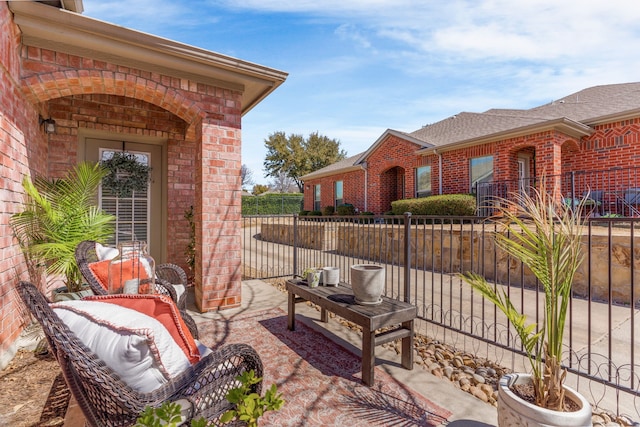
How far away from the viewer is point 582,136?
8953 mm

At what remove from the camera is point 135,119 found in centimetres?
525

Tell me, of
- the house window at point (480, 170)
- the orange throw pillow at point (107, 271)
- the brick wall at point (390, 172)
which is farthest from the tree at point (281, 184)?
the orange throw pillow at point (107, 271)

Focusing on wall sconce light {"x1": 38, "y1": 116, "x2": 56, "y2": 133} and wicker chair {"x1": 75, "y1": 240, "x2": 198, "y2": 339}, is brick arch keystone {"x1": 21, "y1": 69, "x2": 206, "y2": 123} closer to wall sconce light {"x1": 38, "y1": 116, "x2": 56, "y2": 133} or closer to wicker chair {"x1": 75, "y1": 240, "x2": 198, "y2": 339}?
wall sconce light {"x1": 38, "y1": 116, "x2": 56, "y2": 133}

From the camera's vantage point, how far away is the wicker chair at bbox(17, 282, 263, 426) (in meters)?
1.18

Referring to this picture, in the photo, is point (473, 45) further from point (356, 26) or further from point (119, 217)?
point (119, 217)

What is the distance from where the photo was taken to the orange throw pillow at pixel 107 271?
115 inches

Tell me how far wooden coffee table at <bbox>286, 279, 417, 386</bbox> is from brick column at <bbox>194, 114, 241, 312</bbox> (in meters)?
1.58

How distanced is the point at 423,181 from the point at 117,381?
491 inches

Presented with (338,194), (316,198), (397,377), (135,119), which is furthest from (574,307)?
(316,198)

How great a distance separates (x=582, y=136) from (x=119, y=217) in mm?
12153

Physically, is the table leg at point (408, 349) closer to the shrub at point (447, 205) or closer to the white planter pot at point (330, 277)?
the white planter pot at point (330, 277)

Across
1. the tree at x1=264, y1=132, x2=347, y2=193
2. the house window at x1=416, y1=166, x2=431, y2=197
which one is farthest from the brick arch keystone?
the tree at x1=264, y1=132, x2=347, y2=193

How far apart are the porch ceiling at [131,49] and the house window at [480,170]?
8613 mm

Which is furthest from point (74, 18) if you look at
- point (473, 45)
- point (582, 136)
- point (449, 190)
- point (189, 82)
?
point (582, 136)
